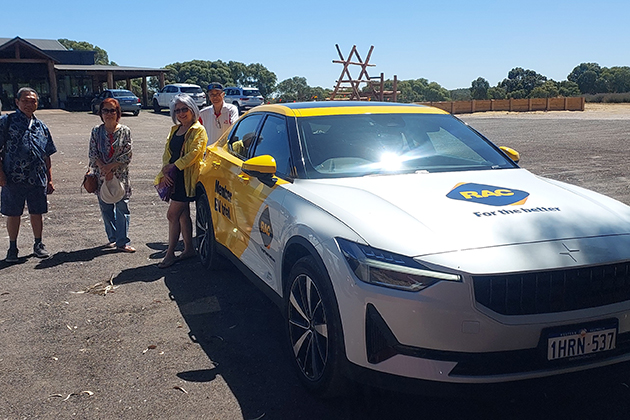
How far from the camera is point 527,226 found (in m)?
3.00

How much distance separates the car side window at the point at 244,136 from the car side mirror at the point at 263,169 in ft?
3.02

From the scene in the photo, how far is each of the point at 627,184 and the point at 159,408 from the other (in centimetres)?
1000

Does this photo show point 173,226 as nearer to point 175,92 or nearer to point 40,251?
point 40,251

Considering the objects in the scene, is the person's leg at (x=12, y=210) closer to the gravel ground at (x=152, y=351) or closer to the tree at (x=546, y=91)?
the gravel ground at (x=152, y=351)

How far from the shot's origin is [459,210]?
3178 mm

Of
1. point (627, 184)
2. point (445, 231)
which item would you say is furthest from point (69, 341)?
point (627, 184)

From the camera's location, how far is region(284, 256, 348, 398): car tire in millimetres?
3021

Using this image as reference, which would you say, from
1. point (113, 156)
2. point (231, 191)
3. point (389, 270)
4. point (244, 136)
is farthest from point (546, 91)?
point (389, 270)

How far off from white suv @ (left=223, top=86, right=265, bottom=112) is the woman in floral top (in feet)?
103

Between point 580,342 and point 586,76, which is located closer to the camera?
point 580,342

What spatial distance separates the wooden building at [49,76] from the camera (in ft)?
141

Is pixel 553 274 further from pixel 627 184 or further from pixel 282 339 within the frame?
pixel 627 184

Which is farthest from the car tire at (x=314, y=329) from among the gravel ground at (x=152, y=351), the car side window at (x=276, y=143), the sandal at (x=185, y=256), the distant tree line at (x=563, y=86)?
the distant tree line at (x=563, y=86)

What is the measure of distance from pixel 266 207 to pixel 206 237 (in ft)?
6.36
